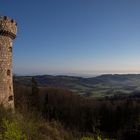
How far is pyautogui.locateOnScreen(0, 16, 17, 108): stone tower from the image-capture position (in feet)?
64.9

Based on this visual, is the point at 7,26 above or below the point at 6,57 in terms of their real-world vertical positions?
above

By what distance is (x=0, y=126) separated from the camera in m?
16.4

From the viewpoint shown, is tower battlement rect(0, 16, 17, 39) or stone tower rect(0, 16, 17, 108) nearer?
tower battlement rect(0, 16, 17, 39)

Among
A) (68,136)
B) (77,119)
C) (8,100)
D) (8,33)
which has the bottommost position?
(77,119)

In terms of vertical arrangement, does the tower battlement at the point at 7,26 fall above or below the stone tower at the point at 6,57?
above

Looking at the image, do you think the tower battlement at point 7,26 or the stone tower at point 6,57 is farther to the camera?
the stone tower at point 6,57

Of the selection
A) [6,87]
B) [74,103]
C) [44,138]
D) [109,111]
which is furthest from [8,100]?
[74,103]

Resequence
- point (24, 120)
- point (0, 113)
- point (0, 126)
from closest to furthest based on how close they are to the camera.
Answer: point (0, 126), point (0, 113), point (24, 120)

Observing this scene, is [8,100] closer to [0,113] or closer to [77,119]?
[0,113]

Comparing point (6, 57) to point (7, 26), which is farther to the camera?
point (6, 57)

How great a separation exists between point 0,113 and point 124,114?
3007 inches

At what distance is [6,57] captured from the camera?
2025cm

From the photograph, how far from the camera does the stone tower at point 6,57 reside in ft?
64.9

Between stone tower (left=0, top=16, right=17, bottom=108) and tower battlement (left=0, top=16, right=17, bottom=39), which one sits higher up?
tower battlement (left=0, top=16, right=17, bottom=39)
